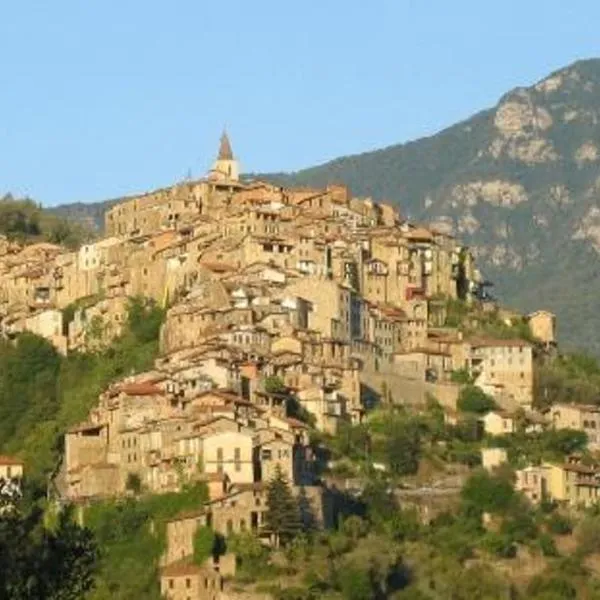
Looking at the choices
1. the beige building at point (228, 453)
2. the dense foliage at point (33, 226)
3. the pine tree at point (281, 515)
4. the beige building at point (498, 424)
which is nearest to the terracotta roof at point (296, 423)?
the beige building at point (228, 453)

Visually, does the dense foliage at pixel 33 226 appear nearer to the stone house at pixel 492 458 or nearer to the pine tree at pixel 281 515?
the stone house at pixel 492 458

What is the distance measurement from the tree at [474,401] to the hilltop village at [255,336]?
32 cm

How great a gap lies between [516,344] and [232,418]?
1646 cm

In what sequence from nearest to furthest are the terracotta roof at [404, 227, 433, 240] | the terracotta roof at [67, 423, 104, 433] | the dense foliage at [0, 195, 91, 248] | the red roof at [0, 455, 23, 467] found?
1. the terracotta roof at [67, 423, 104, 433]
2. the red roof at [0, 455, 23, 467]
3. the terracotta roof at [404, 227, 433, 240]
4. the dense foliage at [0, 195, 91, 248]

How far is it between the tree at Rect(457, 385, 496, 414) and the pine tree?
14506mm

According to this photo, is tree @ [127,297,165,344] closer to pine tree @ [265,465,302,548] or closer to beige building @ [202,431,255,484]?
beige building @ [202,431,255,484]

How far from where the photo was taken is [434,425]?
79312mm

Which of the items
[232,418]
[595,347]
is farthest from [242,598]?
[595,347]

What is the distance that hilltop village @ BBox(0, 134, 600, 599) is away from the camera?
235ft

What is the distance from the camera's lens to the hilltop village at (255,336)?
71.6 meters

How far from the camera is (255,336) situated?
81500 millimetres

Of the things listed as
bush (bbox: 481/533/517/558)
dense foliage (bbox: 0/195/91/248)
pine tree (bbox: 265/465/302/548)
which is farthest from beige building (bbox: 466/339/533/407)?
dense foliage (bbox: 0/195/91/248)

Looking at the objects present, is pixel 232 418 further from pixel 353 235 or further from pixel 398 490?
pixel 353 235

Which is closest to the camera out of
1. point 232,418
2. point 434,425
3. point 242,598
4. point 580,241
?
point 242,598
